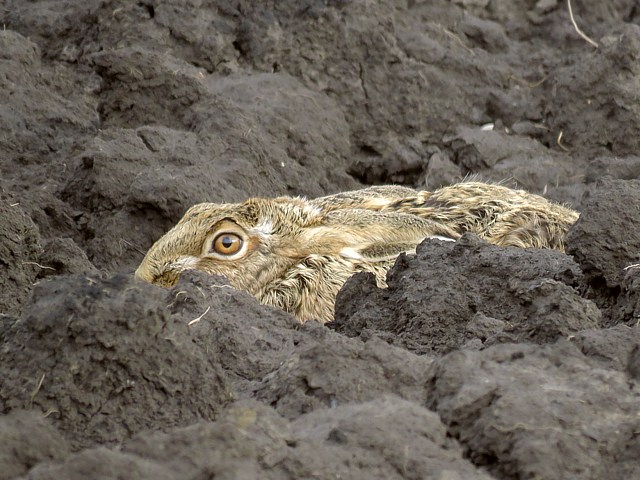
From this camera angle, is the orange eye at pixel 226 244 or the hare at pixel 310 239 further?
the orange eye at pixel 226 244

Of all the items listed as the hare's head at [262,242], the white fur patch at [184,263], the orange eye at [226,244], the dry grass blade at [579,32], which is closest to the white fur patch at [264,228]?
the hare's head at [262,242]

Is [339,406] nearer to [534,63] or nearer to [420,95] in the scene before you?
[420,95]

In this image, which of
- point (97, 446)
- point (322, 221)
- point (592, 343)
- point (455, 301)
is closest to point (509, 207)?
point (322, 221)

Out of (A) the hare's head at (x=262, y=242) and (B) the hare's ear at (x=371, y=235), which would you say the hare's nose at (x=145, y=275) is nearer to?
(A) the hare's head at (x=262, y=242)

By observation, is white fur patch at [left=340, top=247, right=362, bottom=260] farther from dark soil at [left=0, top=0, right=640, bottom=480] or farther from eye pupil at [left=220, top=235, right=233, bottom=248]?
Result: dark soil at [left=0, top=0, right=640, bottom=480]

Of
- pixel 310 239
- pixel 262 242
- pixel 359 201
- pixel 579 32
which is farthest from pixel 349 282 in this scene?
pixel 579 32

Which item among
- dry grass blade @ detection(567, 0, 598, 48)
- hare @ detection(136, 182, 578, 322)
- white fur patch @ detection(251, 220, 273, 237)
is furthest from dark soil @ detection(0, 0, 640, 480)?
white fur patch @ detection(251, 220, 273, 237)

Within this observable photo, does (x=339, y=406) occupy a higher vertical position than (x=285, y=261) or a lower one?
higher
